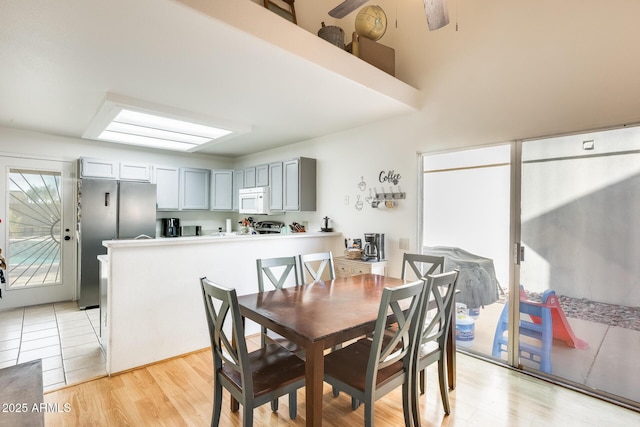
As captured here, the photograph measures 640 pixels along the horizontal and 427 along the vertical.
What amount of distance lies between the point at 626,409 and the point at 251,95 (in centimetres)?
388

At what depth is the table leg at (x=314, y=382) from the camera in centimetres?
150

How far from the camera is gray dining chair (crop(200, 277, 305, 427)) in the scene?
5.15 feet

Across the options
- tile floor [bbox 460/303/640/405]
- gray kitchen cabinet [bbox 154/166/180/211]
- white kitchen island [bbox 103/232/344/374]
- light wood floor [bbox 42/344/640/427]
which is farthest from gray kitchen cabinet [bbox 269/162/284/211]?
tile floor [bbox 460/303/640/405]

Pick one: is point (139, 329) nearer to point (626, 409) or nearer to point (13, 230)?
point (13, 230)

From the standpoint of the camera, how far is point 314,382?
59.7 inches

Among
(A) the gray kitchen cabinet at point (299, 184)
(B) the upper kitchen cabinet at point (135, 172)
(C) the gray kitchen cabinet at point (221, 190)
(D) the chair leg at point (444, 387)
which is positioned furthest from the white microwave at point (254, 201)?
(D) the chair leg at point (444, 387)

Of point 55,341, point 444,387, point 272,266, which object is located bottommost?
point 55,341

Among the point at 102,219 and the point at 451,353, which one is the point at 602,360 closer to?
the point at 451,353

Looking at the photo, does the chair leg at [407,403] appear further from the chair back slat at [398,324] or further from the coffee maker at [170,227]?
the coffee maker at [170,227]

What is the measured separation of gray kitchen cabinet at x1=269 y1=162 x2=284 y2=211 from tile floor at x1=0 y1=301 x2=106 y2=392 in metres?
2.72

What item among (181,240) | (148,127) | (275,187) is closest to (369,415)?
(181,240)

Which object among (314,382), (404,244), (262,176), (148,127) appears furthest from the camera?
(262,176)

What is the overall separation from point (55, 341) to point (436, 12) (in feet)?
14.9

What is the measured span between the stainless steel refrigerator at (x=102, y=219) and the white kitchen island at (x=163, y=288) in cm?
189
